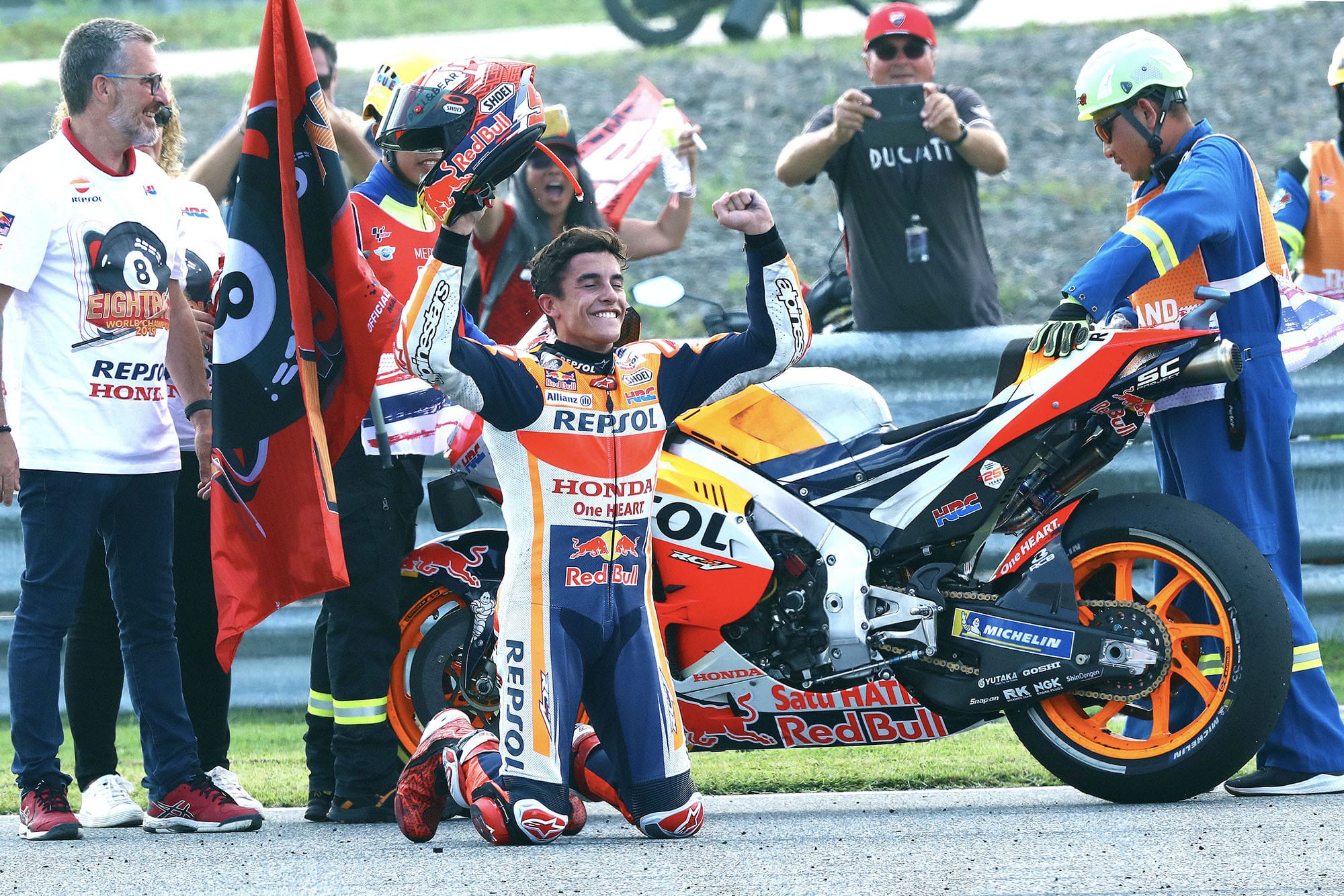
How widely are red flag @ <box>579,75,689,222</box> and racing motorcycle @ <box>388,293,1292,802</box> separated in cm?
138

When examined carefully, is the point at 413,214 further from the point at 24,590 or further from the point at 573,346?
the point at 24,590

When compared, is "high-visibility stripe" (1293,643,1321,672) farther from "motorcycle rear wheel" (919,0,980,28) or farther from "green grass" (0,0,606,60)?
"green grass" (0,0,606,60)

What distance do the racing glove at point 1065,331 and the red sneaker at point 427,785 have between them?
1840 millimetres

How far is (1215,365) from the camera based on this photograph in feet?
15.7

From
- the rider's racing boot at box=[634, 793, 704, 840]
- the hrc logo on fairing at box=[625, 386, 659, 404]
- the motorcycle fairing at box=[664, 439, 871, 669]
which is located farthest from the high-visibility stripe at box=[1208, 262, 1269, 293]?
the rider's racing boot at box=[634, 793, 704, 840]

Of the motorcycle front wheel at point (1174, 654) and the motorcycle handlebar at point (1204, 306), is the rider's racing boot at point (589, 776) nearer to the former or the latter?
the motorcycle front wheel at point (1174, 654)

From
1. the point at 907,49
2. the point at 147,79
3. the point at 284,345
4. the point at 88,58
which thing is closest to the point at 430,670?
the point at 284,345

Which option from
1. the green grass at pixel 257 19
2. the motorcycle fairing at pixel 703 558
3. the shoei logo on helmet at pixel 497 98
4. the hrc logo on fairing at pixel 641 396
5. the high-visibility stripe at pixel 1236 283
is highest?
the green grass at pixel 257 19

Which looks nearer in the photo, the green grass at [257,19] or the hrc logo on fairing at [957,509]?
the hrc logo on fairing at [957,509]

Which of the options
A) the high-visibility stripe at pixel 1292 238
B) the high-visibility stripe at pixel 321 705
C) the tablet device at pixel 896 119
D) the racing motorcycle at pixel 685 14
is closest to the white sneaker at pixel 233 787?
the high-visibility stripe at pixel 321 705

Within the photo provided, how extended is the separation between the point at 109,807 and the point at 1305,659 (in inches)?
130

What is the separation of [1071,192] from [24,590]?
10788 millimetres

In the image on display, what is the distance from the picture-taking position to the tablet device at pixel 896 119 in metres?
6.61

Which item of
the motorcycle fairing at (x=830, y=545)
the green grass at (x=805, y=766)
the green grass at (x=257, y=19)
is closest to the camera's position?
the motorcycle fairing at (x=830, y=545)
